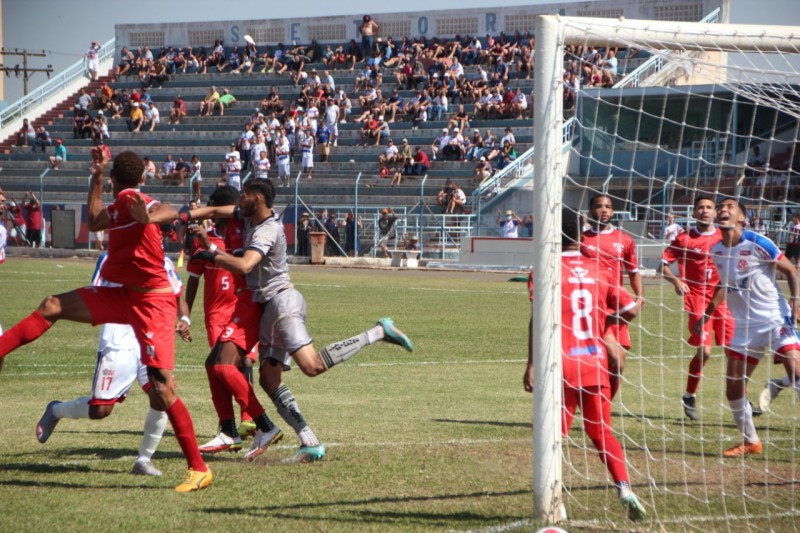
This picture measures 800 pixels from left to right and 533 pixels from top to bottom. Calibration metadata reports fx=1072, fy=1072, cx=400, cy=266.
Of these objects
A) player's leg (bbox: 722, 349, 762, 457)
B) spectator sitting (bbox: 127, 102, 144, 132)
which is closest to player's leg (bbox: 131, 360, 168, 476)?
player's leg (bbox: 722, 349, 762, 457)

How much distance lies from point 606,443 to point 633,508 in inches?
16.4

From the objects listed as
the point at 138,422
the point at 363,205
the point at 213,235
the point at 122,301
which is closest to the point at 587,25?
the point at 122,301

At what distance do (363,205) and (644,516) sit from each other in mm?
33453

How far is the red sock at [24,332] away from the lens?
7.12m

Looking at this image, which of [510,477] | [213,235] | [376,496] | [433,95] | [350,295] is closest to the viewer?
[376,496]

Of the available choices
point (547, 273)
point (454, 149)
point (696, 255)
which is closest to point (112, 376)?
point (547, 273)

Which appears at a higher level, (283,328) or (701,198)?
(701,198)

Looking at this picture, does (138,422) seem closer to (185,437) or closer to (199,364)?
(185,437)

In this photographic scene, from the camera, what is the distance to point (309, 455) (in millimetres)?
7680

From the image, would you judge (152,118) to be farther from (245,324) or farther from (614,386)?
(614,386)

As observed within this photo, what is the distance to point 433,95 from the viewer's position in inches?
1757

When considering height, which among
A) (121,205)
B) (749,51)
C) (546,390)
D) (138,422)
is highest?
(749,51)

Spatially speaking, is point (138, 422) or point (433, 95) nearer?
point (138, 422)

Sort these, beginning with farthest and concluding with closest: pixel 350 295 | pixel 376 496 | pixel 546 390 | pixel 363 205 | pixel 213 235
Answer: pixel 363 205 < pixel 350 295 < pixel 213 235 < pixel 376 496 < pixel 546 390
